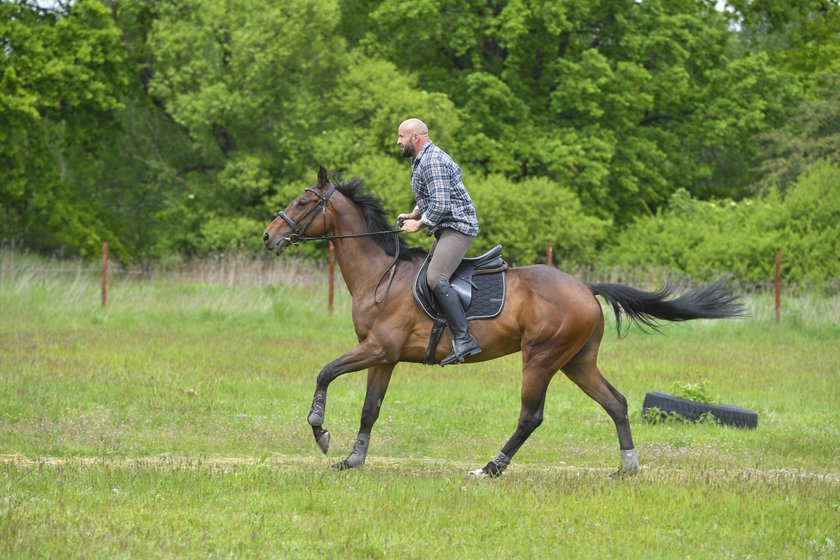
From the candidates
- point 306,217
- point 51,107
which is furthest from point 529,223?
point 306,217

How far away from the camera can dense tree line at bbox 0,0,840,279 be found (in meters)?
34.6

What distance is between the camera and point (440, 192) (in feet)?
33.8

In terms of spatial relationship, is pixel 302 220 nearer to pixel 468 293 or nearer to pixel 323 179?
pixel 323 179

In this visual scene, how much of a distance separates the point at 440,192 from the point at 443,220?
26cm

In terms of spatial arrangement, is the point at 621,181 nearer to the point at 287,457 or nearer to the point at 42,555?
the point at 287,457

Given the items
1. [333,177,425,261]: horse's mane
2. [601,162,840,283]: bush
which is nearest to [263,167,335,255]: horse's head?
[333,177,425,261]: horse's mane

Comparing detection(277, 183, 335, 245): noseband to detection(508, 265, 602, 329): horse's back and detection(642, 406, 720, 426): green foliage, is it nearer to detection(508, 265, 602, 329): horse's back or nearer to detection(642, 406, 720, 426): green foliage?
detection(508, 265, 602, 329): horse's back

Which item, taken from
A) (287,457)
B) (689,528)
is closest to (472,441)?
(287,457)

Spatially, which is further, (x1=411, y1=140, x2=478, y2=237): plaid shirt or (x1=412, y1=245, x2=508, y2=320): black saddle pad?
(x1=412, y1=245, x2=508, y2=320): black saddle pad

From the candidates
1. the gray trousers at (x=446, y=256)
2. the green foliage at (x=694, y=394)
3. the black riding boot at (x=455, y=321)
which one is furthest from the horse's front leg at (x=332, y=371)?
the green foliage at (x=694, y=394)

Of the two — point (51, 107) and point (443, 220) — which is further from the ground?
point (51, 107)

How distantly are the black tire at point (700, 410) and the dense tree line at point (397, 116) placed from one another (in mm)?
17300

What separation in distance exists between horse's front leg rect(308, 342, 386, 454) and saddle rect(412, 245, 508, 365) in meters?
0.49

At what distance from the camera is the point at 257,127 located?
38.2 metres
